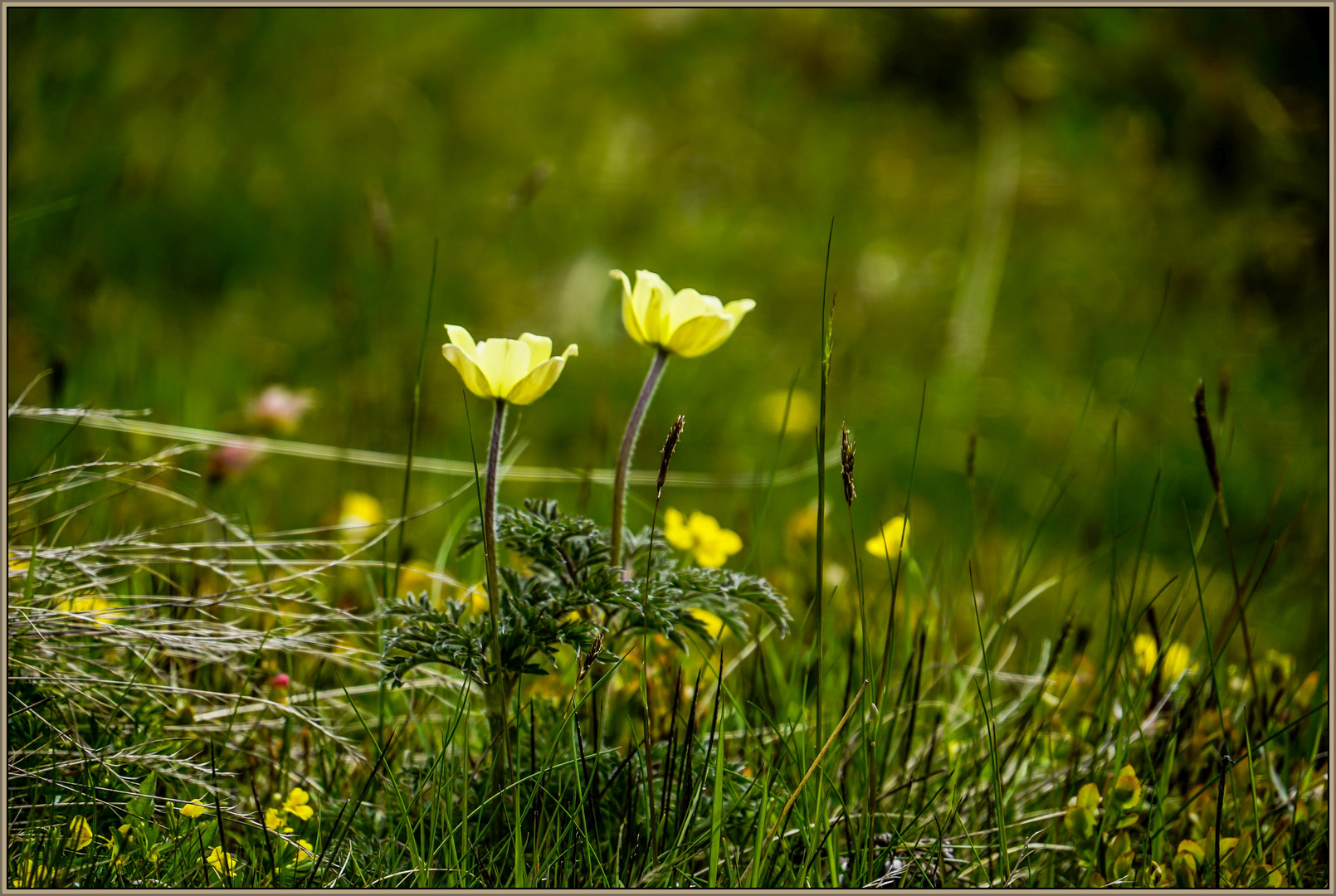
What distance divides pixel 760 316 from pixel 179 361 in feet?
6.65

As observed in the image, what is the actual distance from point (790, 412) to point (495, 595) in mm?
2069

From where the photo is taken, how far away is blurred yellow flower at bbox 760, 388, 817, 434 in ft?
10.1

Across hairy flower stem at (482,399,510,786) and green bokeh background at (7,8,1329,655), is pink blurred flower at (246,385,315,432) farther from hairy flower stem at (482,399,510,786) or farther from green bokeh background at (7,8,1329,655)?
hairy flower stem at (482,399,510,786)

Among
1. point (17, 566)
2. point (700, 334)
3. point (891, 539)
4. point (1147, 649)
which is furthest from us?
point (891, 539)

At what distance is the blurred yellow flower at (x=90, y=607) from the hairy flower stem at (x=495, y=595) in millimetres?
560

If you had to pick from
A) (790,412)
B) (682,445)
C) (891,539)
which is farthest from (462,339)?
(790,412)

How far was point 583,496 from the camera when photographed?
1.69m

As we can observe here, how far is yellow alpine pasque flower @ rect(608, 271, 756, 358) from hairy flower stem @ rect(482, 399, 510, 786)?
0.21 metres

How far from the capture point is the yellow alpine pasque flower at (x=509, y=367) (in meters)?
1.12

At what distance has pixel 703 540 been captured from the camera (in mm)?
1754

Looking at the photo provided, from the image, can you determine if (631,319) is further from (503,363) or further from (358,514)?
(358,514)

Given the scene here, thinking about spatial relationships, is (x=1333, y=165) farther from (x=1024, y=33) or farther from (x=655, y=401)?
(x=1024, y=33)

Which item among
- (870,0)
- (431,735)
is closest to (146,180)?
(431,735)

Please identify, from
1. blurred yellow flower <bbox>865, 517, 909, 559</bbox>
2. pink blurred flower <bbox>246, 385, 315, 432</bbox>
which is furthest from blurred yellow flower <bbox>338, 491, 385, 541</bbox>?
blurred yellow flower <bbox>865, 517, 909, 559</bbox>
